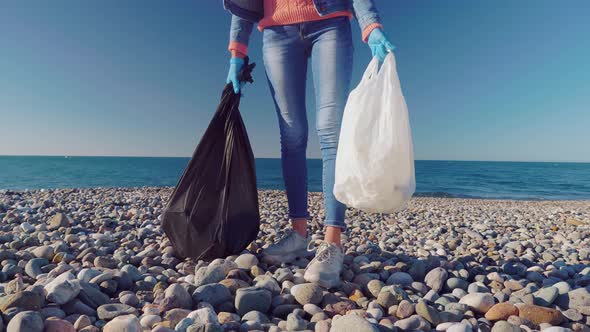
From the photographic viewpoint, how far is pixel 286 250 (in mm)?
2307

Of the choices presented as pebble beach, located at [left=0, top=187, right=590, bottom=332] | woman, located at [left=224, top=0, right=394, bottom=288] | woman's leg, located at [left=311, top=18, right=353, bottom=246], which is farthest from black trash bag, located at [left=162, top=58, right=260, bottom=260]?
woman's leg, located at [left=311, top=18, right=353, bottom=246]

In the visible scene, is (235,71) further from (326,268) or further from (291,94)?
(326,268)

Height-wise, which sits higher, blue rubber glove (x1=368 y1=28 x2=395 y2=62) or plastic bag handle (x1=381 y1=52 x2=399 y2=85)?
blue rubber glove (x1=368 y1=28 x2=395 y2=62)

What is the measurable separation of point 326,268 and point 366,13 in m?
1.47

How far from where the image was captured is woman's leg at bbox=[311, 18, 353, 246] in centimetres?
217

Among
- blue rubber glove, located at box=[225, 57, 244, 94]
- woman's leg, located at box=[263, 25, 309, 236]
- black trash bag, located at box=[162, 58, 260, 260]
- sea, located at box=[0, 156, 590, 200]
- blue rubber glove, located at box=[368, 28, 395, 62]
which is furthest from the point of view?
sea, located at box=[0, 156, 590, 200]

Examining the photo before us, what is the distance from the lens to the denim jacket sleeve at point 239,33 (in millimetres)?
2557

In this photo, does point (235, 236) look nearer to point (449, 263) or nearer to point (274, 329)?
point (274, 329)

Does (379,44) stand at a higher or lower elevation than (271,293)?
higher

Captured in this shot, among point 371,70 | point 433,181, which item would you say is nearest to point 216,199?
point 371,70

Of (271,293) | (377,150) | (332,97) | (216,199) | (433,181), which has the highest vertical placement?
(332,97)

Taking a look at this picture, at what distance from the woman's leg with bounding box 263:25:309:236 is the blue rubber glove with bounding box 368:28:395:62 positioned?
46 centimetres

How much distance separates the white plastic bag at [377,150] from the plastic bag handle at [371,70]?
0.18ft

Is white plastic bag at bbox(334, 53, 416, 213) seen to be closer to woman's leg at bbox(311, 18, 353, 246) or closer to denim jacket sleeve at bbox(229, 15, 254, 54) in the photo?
woman's leg at bbox(311, 18, 353, 246)
